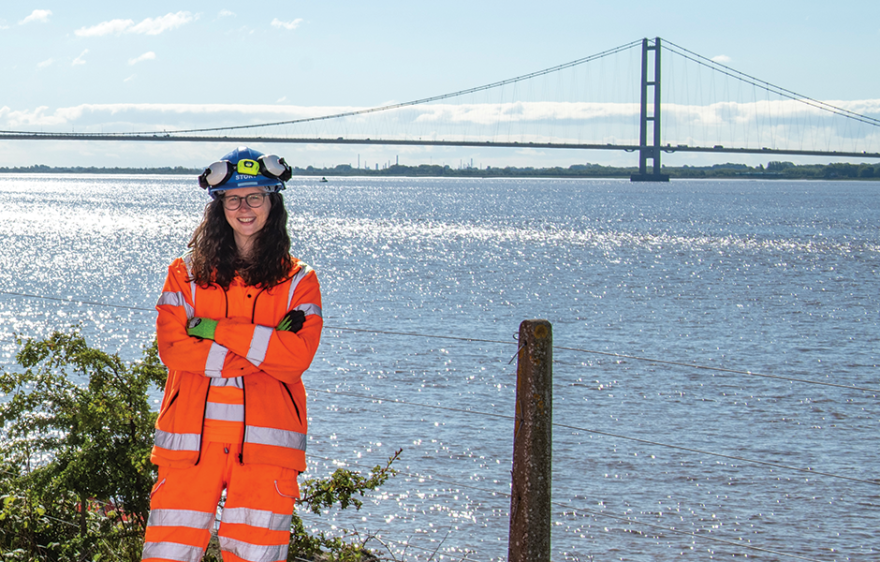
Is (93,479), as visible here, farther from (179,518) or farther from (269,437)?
(269,437)

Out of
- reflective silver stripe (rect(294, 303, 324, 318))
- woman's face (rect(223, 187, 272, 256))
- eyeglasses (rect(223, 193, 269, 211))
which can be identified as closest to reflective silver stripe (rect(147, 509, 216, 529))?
reflective silver stripe (rect(294, 303, 324, 318))

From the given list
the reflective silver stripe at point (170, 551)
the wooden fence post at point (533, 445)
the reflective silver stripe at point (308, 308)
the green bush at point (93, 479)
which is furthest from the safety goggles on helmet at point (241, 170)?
the green bush at point (93, 479)

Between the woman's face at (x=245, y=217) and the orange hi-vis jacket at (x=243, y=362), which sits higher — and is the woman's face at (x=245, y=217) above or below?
above

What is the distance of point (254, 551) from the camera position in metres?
2.44

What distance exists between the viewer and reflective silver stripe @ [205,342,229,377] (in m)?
2.45

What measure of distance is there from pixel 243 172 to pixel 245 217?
0.12 metres

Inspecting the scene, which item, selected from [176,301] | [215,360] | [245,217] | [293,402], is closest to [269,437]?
[293,402]

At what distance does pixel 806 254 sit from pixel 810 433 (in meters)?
39.0

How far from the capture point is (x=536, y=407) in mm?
2584

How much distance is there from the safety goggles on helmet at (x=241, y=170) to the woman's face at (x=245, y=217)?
0.04 m

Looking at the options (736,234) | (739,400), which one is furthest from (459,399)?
(736,234)

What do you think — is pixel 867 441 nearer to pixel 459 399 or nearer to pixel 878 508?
pixel 878 508

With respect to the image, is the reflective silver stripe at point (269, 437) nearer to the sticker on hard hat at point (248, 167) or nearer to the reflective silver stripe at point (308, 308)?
the reflective silver stripe at point (308, 308)

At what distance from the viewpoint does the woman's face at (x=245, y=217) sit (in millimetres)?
2633
